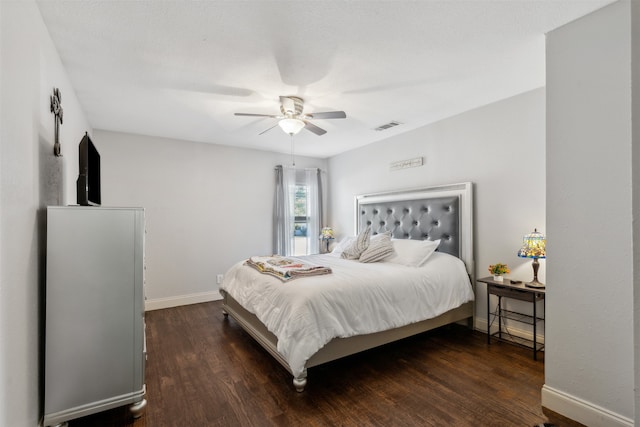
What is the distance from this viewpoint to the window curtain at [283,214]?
5117 mm

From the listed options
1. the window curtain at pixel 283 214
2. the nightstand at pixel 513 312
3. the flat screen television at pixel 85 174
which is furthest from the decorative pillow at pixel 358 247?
the flat screen television at pixel 85 174

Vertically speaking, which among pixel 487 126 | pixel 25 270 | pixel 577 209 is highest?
pixel 487 126

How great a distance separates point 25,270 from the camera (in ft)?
4.87

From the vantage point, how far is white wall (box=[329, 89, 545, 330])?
2.82m

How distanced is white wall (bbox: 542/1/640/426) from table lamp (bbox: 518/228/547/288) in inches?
26.8

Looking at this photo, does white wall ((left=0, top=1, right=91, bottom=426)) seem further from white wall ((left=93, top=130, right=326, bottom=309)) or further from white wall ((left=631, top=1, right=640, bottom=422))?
white wall ((left=93, top=130, right=326, bottom=309))

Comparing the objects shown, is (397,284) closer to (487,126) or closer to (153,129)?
(487,126)

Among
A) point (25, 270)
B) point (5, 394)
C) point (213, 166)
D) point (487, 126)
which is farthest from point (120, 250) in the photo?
point (487, 126)

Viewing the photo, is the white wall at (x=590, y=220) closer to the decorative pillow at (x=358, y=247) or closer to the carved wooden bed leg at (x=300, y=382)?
the carved wooden bed leg at (x=300, y=382)

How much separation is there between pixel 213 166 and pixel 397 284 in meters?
3.33

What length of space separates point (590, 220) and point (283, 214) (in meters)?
4.06

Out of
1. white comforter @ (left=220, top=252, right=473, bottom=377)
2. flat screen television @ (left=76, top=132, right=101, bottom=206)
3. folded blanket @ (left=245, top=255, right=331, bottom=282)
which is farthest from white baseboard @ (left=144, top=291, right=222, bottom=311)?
flat screen television @ (left=76, top=132, right=101, bottom=206)

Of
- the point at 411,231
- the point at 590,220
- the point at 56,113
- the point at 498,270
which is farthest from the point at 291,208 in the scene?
the point at 590,220

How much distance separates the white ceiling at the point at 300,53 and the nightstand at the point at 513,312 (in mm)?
1791
